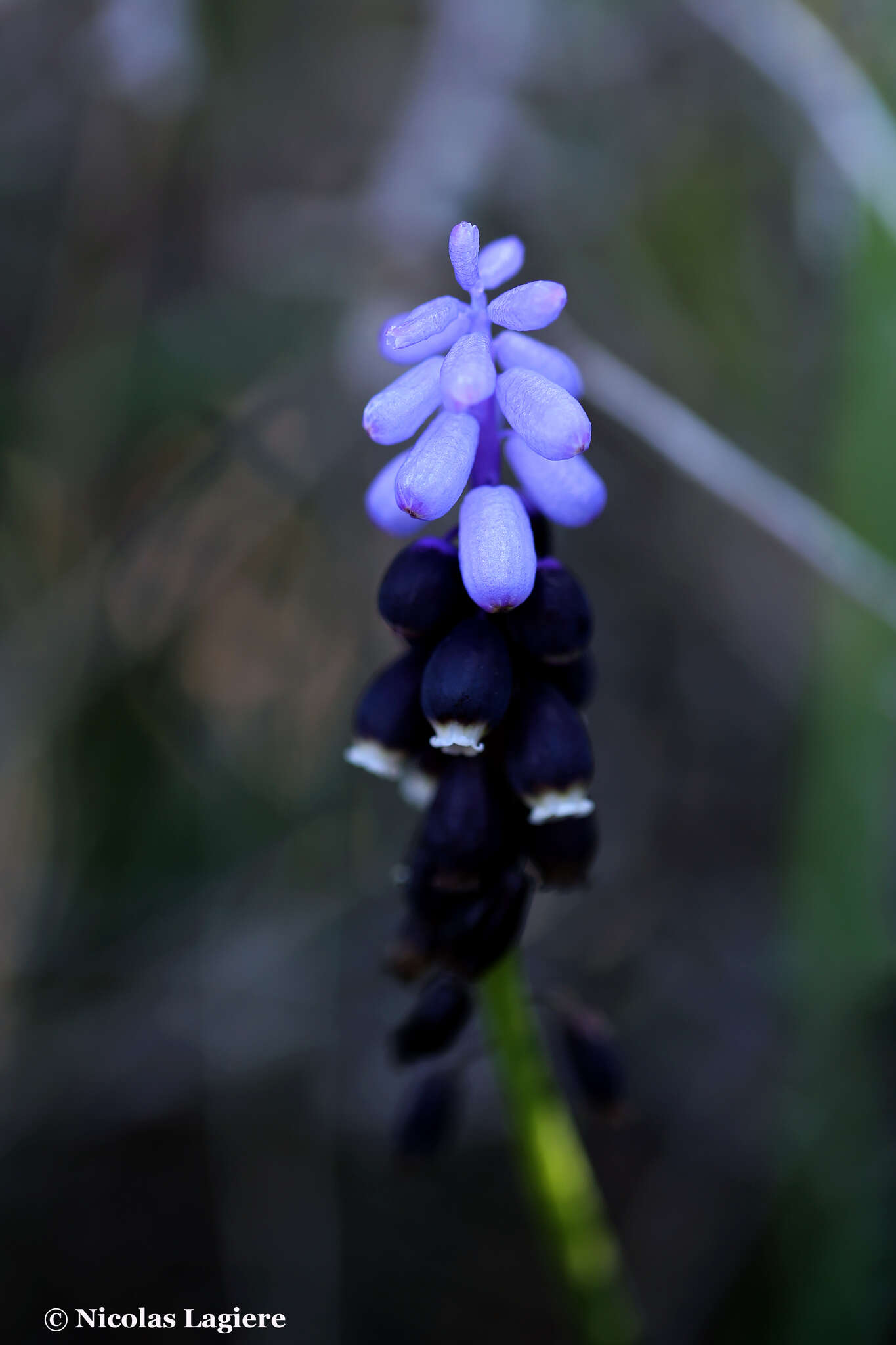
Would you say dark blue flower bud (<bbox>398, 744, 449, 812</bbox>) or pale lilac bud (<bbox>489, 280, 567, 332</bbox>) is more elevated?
pale lilac bud (<bbox>489, 280, 567, 332</bbox>)

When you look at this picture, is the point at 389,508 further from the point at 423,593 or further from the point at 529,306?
the point at 529,306

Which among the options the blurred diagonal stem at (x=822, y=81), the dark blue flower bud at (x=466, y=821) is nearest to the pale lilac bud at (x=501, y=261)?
the dark blue flower bud at (x=466, y=821)

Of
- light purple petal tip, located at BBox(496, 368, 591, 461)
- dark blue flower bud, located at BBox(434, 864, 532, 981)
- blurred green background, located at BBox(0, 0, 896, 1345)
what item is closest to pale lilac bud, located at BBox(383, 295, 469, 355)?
light purple petal tip, located at BBox(496, 368, 591, 461)

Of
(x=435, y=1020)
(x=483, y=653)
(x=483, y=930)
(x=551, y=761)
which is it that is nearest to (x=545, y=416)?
(x=483, y=653)

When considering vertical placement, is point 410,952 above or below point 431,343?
below

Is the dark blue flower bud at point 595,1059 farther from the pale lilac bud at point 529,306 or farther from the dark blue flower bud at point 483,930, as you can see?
the pale lilac bud at point 529,306

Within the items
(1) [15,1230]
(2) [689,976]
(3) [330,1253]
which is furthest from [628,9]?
(1) [15,1230]

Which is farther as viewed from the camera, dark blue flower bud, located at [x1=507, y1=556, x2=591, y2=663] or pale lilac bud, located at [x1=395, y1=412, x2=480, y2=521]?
dark blue flower bud, located at [x1=507, y1=556, x2=591, y2=663]

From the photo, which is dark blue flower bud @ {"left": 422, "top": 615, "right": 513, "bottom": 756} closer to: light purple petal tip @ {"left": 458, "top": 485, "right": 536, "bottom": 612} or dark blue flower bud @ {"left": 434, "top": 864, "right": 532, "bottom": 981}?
→ light purple petal tip @ {"left": 458, "top": 485, "right": 536, "bottom": 612}
